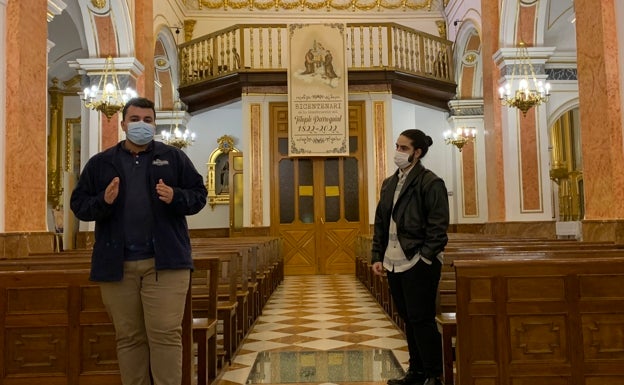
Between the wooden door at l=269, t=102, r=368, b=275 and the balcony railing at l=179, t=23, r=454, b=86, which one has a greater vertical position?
the balcony railing at l=179, t=23, r=454, b=86

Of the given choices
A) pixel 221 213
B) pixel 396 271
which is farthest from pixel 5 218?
pixel 221 213

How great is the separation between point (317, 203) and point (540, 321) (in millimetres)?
10279

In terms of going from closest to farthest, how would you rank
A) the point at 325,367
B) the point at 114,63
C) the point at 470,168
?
1. the point at 325,367
2. the point at 114,63
3. the point at 470,168

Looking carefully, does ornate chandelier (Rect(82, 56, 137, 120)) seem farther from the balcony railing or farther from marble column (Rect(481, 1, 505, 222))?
marble column (Rect(481, 1, 505, 222))

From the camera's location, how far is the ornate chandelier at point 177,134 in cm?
1312

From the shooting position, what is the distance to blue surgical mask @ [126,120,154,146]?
9.00ft

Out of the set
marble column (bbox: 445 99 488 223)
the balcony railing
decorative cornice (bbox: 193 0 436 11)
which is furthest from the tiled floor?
decorative cornice (bbox: 193 0 436 11)

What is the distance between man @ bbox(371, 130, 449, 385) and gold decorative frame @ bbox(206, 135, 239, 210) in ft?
42.3

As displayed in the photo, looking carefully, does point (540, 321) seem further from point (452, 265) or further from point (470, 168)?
point (470, 168)

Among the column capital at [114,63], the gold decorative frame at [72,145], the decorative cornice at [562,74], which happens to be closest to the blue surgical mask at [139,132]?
the column capital at [114,63]

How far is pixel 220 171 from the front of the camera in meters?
16.6

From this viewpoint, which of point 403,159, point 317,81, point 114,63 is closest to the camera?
point 403,159

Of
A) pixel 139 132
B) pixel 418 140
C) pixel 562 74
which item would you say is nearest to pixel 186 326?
pixel 139 132

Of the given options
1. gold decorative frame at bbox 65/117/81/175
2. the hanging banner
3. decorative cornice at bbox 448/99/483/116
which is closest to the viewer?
the hanging banner
